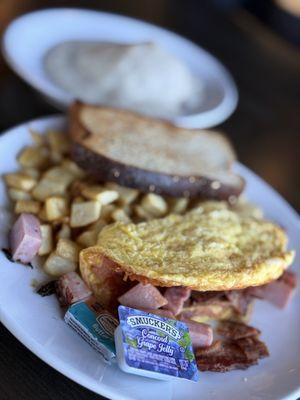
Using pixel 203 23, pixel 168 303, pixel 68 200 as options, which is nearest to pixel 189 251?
pixel 168 303

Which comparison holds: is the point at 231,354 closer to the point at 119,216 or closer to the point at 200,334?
the point at 200,334

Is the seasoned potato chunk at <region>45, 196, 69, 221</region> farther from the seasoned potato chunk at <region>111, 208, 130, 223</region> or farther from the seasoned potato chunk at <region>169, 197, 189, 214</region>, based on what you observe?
the seasoned potato chunk at <region>169, 197, 189, 214</region>

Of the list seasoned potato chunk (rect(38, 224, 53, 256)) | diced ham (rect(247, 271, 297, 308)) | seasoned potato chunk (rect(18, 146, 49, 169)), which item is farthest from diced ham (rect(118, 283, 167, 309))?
seasoned potato chunk (rect(18, 146, 49, 169))

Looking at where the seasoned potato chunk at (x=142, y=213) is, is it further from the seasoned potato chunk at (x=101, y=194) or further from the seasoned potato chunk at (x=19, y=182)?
the seasoned potato chunk at (x=19, y=182)

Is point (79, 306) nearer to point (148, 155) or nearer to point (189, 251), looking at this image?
point (189, 251)

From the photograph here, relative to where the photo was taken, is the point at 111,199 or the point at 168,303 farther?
the point at 111,199
